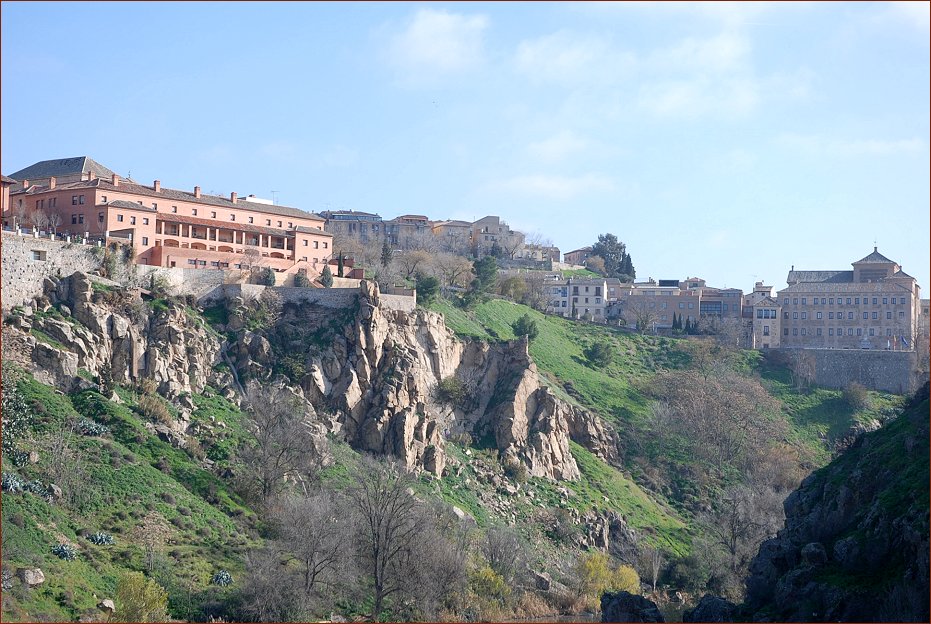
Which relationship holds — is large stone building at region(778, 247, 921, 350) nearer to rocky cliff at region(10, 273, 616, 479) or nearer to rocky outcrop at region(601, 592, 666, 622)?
rocky cliff at region(10, 273, 616, 479)

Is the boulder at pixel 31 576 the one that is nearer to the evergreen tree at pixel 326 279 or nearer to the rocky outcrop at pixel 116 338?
the rocky outcrop at pixel 116 338

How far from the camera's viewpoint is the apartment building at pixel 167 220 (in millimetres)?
73938

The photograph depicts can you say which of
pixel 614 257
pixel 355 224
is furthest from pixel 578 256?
pixel 355 224

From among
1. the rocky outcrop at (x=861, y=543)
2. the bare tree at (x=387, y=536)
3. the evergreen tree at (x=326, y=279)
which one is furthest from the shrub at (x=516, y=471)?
the rocky outcrop at (x=861, y=543)

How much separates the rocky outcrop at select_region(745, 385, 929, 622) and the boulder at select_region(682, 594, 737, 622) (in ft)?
2.93

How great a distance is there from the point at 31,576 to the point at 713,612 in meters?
27.0

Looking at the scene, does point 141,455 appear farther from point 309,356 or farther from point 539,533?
point 539,533

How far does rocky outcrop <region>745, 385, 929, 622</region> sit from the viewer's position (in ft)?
143

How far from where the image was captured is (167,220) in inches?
3073

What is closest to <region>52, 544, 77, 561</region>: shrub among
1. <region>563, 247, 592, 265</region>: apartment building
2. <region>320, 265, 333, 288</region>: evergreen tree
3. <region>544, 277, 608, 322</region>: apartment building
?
<region>320, 265, 333, 288</region>: evergreen tree

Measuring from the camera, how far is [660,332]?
363ft

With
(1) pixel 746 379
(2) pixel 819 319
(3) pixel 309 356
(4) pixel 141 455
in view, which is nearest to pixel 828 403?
(1) pixel 746 379

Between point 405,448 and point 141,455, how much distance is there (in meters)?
15.2

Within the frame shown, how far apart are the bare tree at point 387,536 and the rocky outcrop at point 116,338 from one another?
43.6 ft
